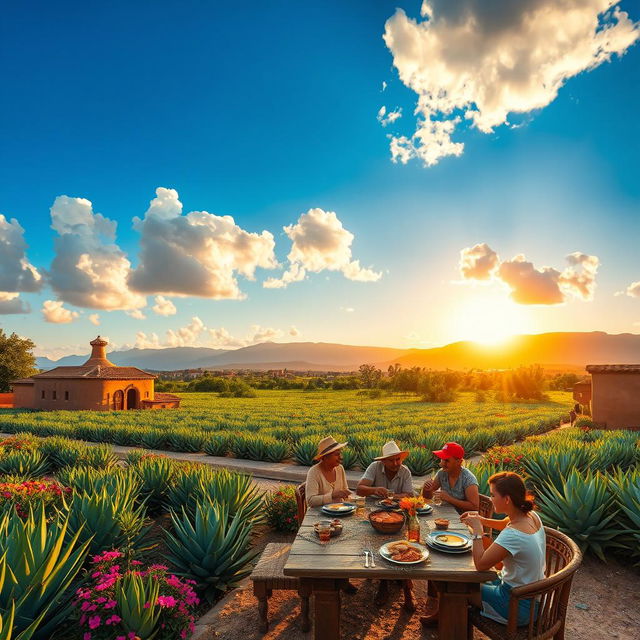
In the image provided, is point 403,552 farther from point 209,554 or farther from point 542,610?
point 209,554

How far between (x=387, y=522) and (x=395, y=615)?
1.15m

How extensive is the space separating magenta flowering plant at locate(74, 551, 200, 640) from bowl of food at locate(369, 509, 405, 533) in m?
1.65

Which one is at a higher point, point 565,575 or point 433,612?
point 565,575

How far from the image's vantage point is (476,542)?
10.2ft

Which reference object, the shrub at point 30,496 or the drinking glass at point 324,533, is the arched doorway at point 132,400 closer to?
the shrub at point 30,496

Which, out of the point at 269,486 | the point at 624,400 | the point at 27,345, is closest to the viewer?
the point at 269,486

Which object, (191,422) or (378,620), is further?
(191,422)

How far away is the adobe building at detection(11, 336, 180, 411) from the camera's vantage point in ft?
109

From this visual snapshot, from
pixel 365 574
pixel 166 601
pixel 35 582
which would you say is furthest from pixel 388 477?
pixel 35 582

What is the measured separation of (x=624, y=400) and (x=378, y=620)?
15822 millimetres

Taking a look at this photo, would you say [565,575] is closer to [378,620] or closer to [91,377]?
[378,620]

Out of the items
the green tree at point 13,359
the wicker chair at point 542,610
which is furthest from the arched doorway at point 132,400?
the wicker chair at point 542,610

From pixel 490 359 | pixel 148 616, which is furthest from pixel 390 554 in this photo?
pixel 490 359

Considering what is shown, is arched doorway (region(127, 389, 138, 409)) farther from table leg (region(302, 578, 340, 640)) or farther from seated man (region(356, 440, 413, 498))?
table leg (region(302, 578, 340, 640))
